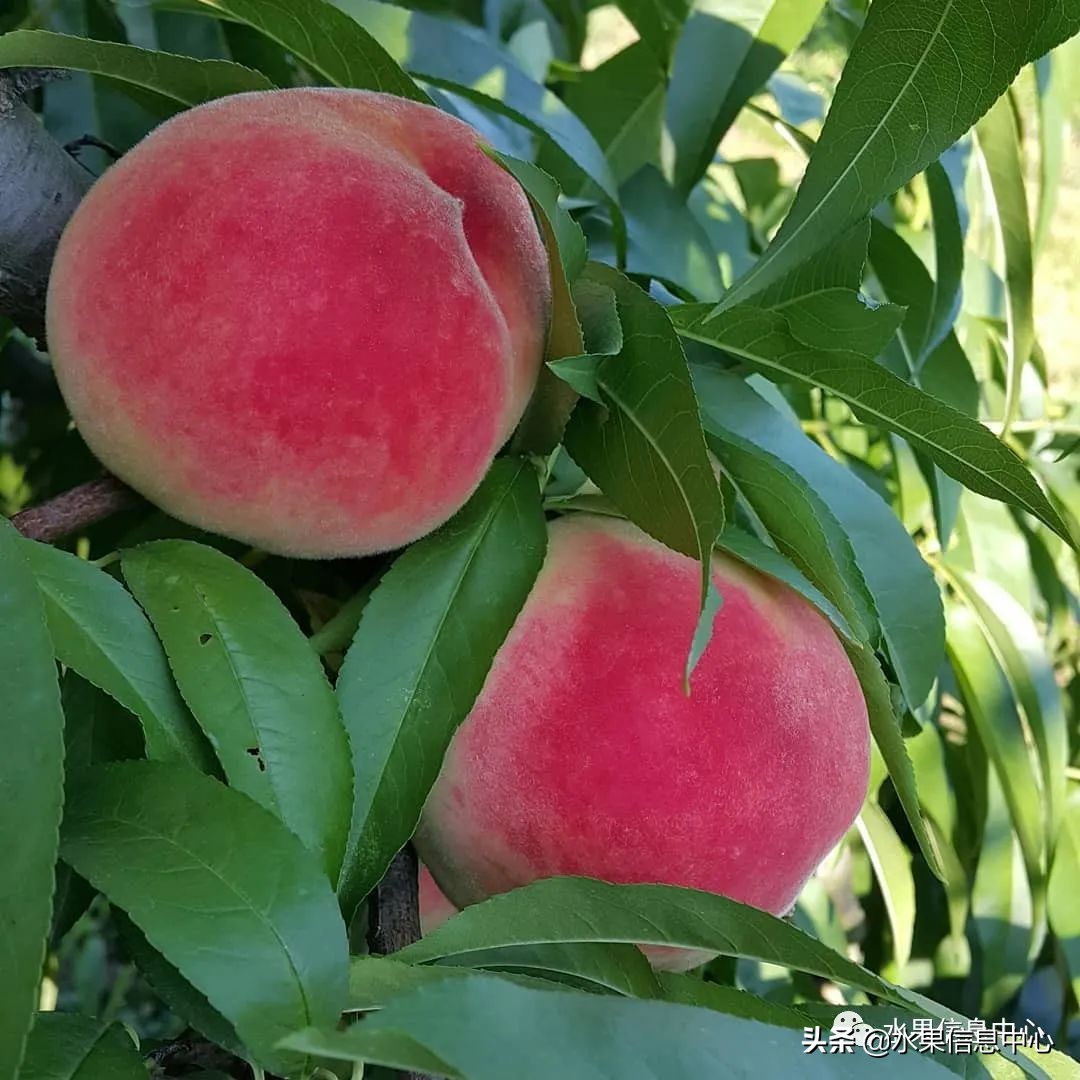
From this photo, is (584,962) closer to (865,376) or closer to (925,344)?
(865,376)

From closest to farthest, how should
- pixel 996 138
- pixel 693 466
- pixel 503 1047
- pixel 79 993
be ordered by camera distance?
pixel 503 1047 → pixel 693 466 → pixel 996 138 → pixel 79 993

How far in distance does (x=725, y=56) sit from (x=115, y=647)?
51cm

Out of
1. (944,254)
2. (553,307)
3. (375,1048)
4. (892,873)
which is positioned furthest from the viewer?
(892,873)

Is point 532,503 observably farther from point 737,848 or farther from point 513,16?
point 513,16

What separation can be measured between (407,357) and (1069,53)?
63 centimetres

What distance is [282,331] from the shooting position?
0.40m

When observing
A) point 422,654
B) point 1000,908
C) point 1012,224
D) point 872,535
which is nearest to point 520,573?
point 422,654

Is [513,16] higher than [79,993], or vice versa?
[513,16]

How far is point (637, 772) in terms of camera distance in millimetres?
459

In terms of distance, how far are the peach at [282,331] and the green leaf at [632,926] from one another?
15 cm

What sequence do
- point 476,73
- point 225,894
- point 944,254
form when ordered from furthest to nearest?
point 944,254 < point 476,73 < point 225,894

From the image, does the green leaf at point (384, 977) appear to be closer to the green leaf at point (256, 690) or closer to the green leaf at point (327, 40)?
the green leaf at point (256, 690)

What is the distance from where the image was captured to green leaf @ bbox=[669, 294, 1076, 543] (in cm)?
46

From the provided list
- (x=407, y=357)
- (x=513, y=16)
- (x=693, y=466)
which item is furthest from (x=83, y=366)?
(x=513, y=16)
